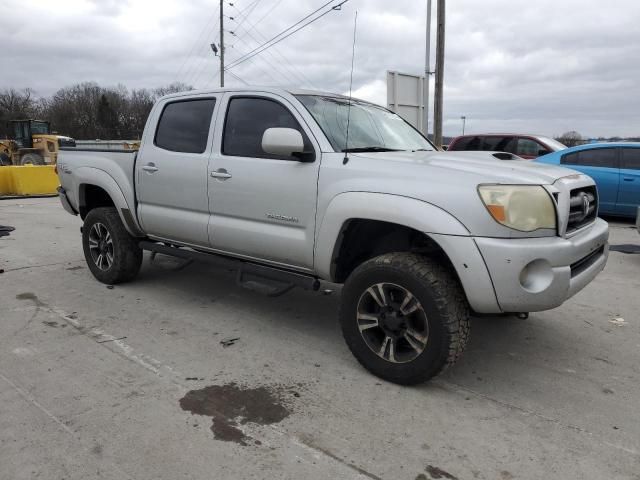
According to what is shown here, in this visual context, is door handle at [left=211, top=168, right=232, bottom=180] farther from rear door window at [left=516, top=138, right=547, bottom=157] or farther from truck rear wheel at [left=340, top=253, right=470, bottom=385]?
rear door window at [left=516, top=138, right=547, bottom=157]

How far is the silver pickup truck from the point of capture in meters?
3.03

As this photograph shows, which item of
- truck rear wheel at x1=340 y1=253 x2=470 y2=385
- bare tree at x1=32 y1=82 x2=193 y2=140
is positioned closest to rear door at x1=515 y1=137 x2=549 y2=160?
truck rear wheel at x1=340 y1=253 x2=470 y2=385

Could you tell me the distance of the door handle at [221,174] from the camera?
422 centimetres

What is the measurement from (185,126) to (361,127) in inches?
66.9

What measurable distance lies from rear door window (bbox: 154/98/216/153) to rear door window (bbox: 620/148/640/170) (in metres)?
8.08

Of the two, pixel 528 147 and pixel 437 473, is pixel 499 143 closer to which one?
pixel 528 147

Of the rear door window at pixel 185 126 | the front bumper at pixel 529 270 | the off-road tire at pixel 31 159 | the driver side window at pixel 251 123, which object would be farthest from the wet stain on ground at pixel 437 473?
the off-road tire at pixel 31 159

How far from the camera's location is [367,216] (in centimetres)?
337

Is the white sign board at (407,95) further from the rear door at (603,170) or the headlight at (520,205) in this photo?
the headlight at (520,205)

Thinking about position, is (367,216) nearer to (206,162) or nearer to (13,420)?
(206,162)

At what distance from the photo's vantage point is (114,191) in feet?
17.4

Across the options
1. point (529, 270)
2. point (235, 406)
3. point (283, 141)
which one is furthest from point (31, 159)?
point (529, 270)

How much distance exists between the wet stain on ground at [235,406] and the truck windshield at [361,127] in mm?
1746

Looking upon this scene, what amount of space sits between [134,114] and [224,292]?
78.6 metres
